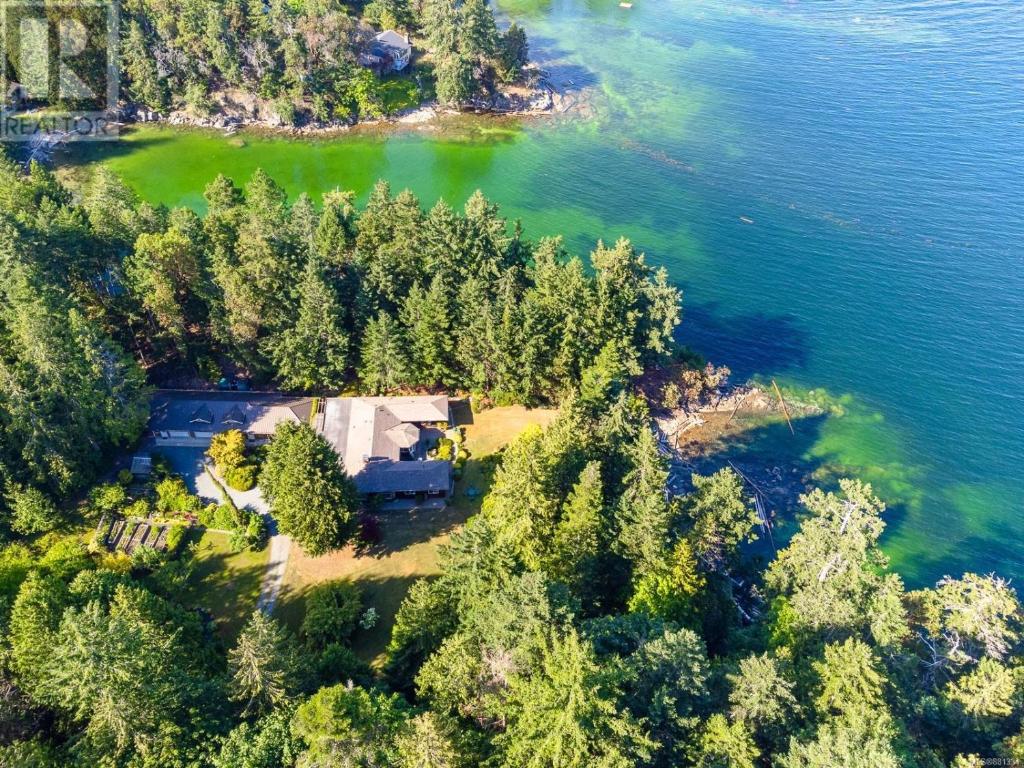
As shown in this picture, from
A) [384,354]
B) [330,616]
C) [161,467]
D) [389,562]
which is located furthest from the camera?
[384,354]

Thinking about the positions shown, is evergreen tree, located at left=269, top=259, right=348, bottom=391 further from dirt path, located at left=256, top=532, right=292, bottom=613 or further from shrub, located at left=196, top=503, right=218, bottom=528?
dirt path, located at left=256, top=532, right=292, bottom=613

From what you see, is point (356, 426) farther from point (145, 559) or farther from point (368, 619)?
point (145, 559)

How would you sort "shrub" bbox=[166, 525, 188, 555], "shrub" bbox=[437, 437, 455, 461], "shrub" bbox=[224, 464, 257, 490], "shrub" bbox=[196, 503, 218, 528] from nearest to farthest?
1. "shrub" bbox=[166, 525, 188, 555]
2. "shrub" bbox=[196, 503, 218, 528]
3. "shrub" bbox=[224, 464, 257, 490]
4. "shrub" bbox=[437, 437, 455, 461]

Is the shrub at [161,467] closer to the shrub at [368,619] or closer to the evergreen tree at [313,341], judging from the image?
the evergreen tree at [313,341]

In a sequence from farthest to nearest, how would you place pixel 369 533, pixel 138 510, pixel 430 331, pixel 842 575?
pixel 430 331 → pixel 138 510 → pixel 369 533 → pixel 842 575

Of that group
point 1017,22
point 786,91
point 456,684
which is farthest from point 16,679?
point 1017,22

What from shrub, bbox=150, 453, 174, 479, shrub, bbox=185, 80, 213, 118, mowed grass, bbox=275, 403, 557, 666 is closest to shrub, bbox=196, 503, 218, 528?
shrub, bbox=150, 453, 174, 479

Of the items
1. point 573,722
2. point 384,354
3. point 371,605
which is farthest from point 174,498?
point 573,722
